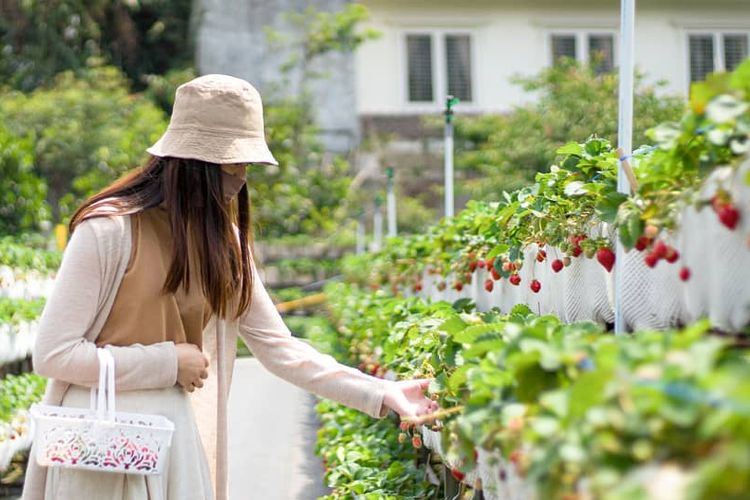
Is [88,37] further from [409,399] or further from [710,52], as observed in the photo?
[409,399]

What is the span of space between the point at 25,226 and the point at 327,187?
7757mm

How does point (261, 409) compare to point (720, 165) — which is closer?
point (720, 165)

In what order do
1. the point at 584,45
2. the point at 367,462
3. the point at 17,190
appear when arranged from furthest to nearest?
the point at 584,45, the point at 17,190, the point at 367,462

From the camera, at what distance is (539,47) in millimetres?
20781

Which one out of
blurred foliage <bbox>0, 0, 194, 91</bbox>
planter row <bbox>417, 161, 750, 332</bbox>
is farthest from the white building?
planter row <bbox>417, 161, 750, 332</bbox>

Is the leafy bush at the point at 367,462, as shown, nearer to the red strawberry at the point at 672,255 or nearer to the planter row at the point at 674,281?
the planter row at the point at 674,281

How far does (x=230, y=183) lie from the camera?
106 inches

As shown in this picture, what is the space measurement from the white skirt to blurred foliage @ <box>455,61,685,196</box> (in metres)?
11.6

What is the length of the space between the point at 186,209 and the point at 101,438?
62 centimetres

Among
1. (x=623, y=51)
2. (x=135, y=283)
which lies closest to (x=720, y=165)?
(x=623, y=51)

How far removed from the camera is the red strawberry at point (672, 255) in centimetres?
212

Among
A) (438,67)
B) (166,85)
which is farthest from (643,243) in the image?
(166,85)

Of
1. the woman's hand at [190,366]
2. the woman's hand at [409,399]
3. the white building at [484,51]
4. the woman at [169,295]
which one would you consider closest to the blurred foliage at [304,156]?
the white building at [484,51]

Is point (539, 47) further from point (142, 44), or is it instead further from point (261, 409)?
point (261, 409)
